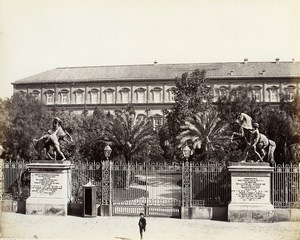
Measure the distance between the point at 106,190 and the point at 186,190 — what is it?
335 cm

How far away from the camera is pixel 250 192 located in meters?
17.7

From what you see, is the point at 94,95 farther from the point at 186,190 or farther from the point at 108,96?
the point at 186,190

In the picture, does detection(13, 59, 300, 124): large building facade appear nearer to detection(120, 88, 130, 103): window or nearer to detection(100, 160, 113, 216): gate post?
detection(120, 88, 130, 103): window

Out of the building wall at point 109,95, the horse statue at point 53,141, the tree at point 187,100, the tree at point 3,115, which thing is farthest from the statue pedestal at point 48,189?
the building wall at point 109,95

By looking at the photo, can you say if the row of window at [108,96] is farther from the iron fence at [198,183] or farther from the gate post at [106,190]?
the gate post at [106,190]

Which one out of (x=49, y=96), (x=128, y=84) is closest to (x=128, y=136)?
(x=128, y=84)

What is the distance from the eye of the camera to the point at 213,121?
3006cm

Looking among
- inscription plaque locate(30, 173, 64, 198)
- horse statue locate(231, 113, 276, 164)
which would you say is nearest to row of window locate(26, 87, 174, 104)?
inscription plaque locate(30, 173, 64, 198)

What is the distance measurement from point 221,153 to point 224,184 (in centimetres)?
982

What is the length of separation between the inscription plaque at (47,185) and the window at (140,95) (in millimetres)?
48292

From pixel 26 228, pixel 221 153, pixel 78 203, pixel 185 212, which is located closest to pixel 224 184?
pixel 185 212

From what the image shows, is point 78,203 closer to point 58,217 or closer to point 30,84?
point 58,217

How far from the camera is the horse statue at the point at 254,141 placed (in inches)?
699

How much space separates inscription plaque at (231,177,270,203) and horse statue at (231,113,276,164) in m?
0.79
